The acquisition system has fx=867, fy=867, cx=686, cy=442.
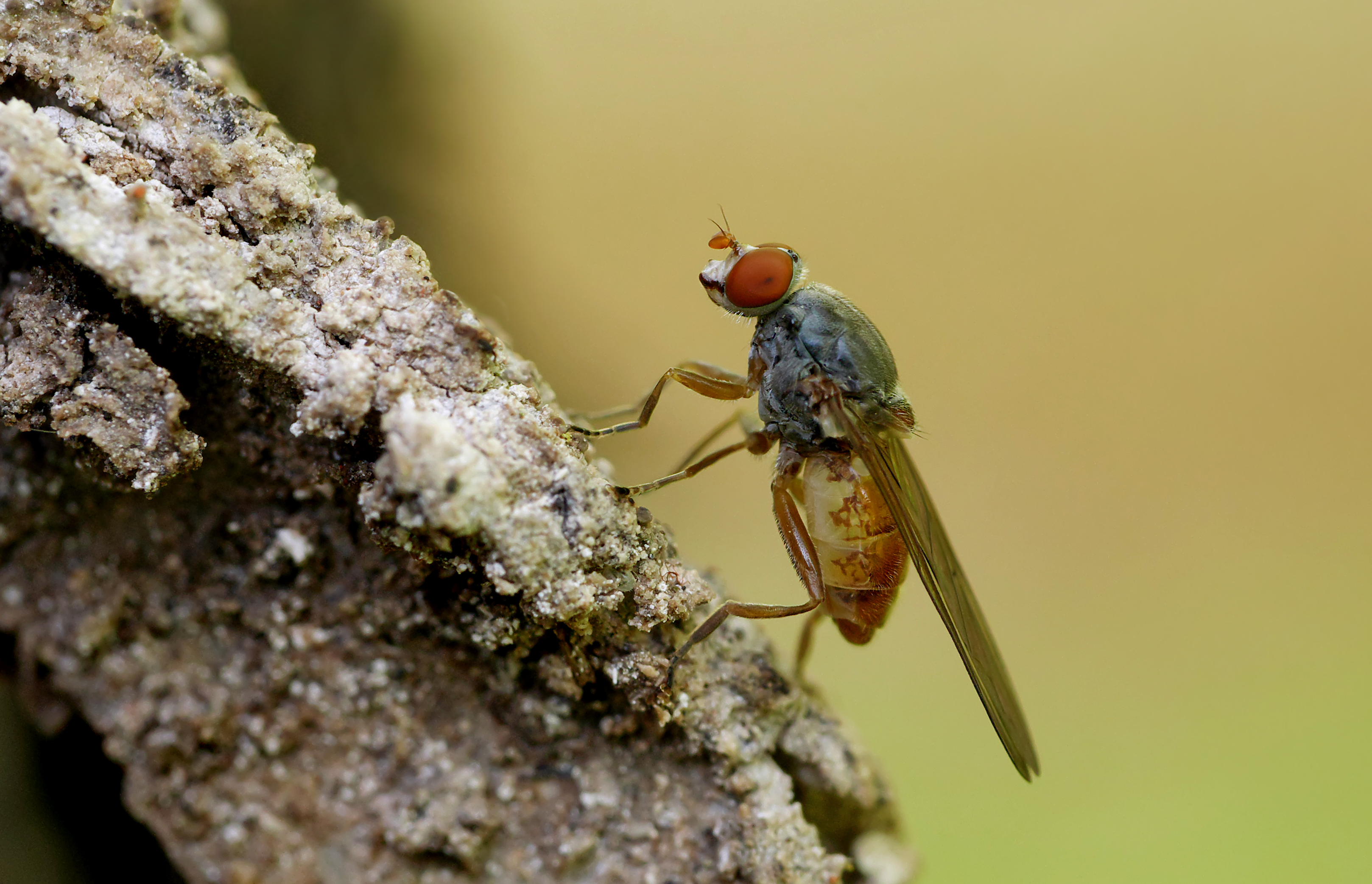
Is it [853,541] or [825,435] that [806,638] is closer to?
[853,541]

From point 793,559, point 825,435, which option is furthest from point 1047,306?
point 793,559

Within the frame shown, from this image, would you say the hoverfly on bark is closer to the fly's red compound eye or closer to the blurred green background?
the fly's red compound eye

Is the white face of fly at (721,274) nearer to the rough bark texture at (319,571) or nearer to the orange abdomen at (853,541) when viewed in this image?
the orange abdomen at (853,541)

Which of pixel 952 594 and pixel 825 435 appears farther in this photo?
pixel 825 435

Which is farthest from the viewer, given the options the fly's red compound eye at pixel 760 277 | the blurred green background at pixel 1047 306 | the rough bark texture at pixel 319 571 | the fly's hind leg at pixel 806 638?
the blurred green background at pixel 1047 306

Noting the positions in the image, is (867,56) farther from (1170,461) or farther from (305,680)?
(305,680)

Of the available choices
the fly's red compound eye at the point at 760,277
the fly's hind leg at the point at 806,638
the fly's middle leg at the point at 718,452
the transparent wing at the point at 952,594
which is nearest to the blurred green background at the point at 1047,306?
the fly's middle leg at the point at 718,452

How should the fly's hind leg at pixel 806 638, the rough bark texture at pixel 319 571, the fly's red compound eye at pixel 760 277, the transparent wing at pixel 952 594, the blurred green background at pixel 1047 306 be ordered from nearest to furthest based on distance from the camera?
the rough bark texture at pixel 319 571 < the transparent wing at pixel 952 594 < the fly's red compound eye at pixel 760 277 < the fly's hind leg at pixel 806 638 < the blurred green background at pixel 1047 306

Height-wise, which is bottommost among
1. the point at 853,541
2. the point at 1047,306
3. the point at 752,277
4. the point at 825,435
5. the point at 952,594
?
the point at 952,594
